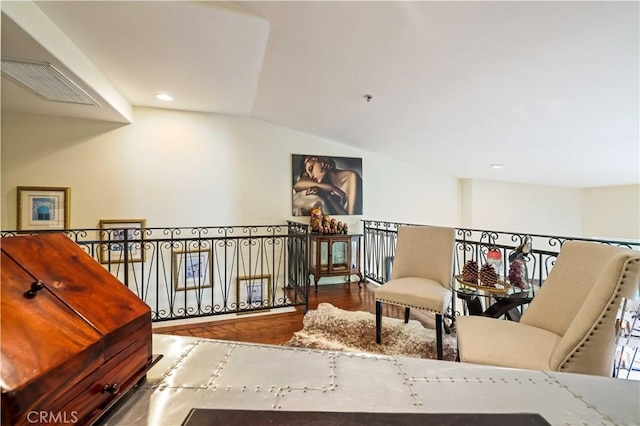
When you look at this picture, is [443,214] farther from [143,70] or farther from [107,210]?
[107,210]

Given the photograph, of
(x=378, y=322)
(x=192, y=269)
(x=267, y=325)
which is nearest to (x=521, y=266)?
(x=378, y=322)

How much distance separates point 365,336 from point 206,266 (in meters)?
2.60

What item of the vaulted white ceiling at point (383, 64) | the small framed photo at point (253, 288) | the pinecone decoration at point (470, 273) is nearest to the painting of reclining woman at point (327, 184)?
the vaulted white ceiling at point (383, 64)

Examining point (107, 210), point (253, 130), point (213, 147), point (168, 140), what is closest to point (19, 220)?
point (107, 210)

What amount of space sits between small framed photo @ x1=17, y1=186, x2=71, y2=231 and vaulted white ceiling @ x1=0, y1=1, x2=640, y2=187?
97 cm

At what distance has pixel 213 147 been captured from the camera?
4.05 meters

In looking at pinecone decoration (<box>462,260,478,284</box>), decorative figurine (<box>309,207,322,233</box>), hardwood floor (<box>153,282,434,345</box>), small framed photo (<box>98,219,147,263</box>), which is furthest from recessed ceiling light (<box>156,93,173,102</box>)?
pinecone decoration (<box>462,260,478,284</box>)

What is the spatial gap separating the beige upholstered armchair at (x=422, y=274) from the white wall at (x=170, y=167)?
6.86 ft

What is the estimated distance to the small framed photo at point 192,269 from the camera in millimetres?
3863

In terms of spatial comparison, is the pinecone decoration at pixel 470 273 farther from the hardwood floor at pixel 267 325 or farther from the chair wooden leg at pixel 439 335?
the hardwood floor at pixel 267 325

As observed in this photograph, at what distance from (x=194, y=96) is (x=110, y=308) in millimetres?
3365

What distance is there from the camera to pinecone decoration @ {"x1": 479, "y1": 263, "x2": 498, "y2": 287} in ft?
6.50

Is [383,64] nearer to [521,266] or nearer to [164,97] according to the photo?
[521,266]

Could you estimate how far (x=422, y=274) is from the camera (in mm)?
2541
